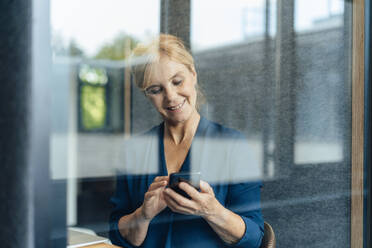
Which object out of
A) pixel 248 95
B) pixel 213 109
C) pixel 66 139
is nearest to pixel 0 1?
pixel 66 139

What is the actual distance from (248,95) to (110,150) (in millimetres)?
461

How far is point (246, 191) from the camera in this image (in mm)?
1058

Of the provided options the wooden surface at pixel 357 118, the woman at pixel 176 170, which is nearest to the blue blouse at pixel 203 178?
the woman at pixel 176 170

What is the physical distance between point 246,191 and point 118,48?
1.64ft

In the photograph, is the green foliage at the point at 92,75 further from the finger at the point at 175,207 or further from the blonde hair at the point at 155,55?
the finger at the point at 175,207

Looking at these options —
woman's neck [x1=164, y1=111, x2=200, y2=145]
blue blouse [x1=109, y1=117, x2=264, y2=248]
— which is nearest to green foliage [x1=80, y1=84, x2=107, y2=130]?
blue blouse [x1=109, y1=117, x2=264, y2=248]

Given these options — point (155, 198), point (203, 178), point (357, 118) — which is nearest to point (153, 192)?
point (155, 198)

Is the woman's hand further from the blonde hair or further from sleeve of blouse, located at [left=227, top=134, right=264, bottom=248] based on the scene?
the blonde hair

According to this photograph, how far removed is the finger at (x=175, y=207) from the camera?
942mm

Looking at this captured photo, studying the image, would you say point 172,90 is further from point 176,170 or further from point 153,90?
point 176,170

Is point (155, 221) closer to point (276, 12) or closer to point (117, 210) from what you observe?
point (117, 210)

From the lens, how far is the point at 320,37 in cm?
126

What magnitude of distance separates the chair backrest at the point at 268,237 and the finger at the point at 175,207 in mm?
266

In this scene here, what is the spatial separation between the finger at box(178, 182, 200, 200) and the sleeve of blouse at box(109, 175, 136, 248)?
128 millimetres
